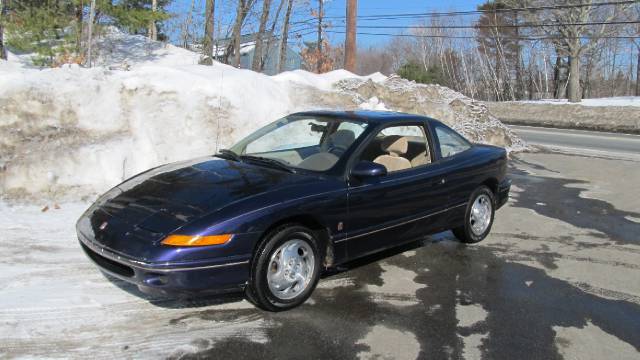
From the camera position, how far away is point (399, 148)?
17.8 ft

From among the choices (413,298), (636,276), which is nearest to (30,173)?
(413,298)

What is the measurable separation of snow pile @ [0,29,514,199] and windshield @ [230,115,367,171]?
2885mm

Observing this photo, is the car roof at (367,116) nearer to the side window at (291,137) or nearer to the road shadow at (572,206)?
the side window at (291,137)

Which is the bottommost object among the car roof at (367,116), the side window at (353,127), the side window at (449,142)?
the side window at (449,142)

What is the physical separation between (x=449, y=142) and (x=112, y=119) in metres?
4.92

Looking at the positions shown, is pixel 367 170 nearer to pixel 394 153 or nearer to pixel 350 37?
pixel 394 153

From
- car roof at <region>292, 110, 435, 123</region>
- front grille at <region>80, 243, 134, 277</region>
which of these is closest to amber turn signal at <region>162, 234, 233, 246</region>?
front grille at <region>80, 243, 134, 277</region>

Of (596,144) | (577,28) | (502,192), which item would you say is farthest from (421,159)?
(577,28)

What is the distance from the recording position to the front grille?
12.0ft

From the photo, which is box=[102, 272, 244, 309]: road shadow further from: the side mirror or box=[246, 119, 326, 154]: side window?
box=[246, 119, 326, 154]: side window

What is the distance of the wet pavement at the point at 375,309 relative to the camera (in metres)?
3.56

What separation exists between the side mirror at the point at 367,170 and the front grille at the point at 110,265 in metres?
1.87

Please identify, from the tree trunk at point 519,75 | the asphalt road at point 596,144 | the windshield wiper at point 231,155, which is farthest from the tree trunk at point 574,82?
the windshield wiper at point 231,155

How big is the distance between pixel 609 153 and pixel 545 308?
1312 cm
